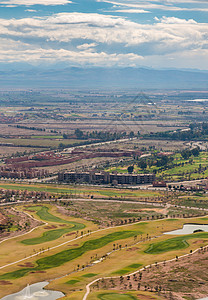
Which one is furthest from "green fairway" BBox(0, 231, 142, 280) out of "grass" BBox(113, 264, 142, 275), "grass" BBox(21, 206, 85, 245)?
"grass" BBox(113, 264, 142, 275)

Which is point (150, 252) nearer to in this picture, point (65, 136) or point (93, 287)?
point (93, 287)

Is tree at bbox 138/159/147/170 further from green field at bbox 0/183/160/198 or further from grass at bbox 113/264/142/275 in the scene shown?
grass at bbox 113/264/142/275

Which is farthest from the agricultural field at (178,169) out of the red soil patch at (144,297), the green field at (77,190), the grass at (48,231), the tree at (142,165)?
the red soil patch at (144,297)

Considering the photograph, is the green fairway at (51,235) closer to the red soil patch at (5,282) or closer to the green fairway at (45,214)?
the green fairway at (45,214)

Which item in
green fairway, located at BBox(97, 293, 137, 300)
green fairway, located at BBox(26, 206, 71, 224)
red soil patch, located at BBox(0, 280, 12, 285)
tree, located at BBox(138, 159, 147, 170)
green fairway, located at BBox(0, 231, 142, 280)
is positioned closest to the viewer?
green fairway, located at BBox(97, 293, 137, 300)

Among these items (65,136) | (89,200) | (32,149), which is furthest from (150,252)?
(65,136)

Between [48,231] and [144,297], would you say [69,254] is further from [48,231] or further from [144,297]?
[144,297]
